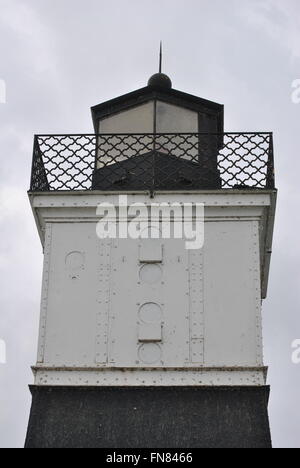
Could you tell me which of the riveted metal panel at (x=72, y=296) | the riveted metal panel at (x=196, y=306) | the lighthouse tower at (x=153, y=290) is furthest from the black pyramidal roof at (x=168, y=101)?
the riveted metal panel at (x=196, y=306)

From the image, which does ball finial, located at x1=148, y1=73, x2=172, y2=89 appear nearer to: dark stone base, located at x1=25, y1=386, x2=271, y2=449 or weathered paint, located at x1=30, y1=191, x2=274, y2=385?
weathered paint, located at x1=30, y1=191, x2=274, y2=385

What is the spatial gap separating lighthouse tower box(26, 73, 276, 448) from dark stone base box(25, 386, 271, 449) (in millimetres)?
17

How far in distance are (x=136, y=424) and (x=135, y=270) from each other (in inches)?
119

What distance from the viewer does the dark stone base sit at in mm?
20625

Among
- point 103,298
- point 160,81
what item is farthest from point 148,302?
point 160,81

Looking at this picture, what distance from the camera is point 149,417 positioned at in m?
20.9

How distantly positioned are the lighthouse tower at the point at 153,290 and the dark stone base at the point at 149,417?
17 mm

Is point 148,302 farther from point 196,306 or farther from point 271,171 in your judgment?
point 271,171

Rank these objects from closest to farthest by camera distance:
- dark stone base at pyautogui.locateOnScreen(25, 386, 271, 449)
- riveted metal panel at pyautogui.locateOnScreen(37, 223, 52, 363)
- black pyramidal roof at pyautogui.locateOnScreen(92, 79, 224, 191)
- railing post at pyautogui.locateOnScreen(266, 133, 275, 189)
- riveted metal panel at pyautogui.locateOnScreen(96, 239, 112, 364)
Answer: dark stone base at pyautogui.locateOnScreen(25, 386, 271, 449), riveted metal panel at pyautogui.locateOnScreen(96, 239, 112, 364), riveted metal panel at pyautogui.locateOnScreen(37, 223, 52, 363), railing post at pyautogui.locateOnScreen(266, 133, 275, 189), black pyramidal roof at pyautogui.locateOnScreen(92, 79, 224, 191)

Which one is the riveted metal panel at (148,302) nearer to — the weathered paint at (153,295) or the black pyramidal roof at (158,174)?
the weathered paint at (153,295)

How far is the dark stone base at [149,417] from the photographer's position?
2062 centimetres

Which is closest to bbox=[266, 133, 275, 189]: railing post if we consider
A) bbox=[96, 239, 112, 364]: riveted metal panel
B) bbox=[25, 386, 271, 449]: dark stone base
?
bbox=[96, 239, 112, 364]: riveted metal panel
